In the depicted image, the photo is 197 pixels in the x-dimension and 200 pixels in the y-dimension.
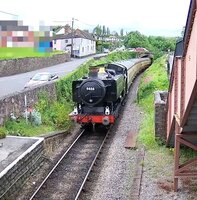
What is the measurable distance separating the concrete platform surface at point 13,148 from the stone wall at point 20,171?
0.35 feet

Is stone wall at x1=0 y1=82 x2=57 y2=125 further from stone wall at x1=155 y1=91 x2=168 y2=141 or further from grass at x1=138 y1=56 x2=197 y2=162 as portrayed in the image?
stone wall at x1=155 y1=91 x2=168 y2=141

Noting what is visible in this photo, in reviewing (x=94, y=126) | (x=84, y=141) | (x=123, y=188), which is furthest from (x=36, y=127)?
(x=123, y=188)

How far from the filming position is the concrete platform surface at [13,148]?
1152cm

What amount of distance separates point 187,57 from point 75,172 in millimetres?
5947

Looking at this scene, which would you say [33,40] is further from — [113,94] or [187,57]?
[187,57]

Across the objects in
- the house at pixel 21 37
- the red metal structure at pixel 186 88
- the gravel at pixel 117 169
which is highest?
Answer: the house at pixel 21 37

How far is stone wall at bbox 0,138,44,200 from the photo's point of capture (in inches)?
413

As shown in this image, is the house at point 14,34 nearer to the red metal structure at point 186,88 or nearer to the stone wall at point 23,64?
the stone wall at point 23,64

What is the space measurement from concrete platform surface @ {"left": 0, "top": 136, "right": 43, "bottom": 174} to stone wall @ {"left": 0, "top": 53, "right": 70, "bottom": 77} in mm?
19228

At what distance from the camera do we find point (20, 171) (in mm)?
11609

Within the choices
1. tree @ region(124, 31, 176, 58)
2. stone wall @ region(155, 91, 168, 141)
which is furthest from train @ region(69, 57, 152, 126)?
tree @ region(124, 31, 176, 58)

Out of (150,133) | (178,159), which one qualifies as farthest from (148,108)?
(178,159)

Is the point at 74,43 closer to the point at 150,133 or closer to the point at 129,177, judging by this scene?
the point at 150,133

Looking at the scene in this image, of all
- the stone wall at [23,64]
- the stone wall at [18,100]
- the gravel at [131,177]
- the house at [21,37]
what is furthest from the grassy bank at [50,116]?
the stone wall at [23,64]
